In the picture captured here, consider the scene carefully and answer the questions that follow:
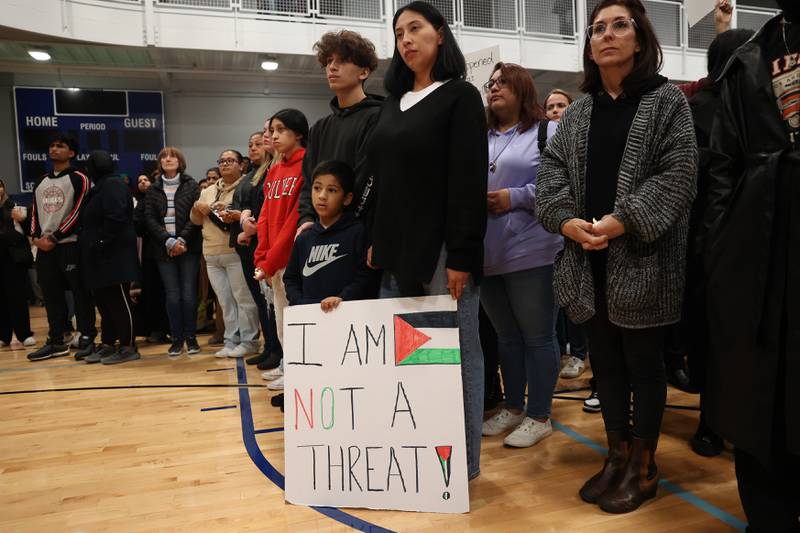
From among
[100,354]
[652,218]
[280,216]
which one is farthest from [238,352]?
[652,218]

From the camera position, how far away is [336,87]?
2.37 m

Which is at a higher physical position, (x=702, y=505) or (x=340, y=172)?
(x=340, y=172)

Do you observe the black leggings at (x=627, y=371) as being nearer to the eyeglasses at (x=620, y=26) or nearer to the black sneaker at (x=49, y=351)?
the eyeglasses at (x=620, y=26)

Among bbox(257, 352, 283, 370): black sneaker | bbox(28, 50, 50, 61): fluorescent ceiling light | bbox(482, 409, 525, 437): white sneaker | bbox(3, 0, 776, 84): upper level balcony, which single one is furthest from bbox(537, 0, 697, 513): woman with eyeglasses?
bbox(28, 50, 50, 61): fluorescent ceiling light

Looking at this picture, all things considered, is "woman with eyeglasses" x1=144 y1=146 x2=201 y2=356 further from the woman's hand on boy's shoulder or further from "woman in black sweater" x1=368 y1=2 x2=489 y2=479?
"woman in black sweater" x1=368 y1=2 x2=489 y2=479

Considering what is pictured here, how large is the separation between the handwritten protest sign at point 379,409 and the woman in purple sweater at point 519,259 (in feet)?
1.80

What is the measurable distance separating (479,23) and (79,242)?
6.59 m

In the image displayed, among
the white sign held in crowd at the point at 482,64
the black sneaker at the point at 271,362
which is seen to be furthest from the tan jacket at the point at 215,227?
the white sign held in crowd at the point at 482,64

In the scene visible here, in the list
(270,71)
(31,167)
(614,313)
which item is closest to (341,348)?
(614,313)

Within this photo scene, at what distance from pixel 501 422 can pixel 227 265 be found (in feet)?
8.40

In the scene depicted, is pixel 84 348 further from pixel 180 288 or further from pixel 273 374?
pixel 273 374

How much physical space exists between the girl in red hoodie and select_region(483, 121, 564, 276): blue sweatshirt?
98cm

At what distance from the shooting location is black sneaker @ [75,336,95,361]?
15.1 feet

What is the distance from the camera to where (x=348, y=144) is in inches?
91.8
